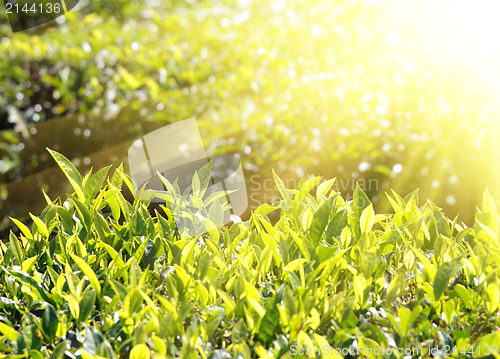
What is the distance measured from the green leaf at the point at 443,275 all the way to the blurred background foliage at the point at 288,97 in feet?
8.97

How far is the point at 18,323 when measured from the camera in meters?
1.70

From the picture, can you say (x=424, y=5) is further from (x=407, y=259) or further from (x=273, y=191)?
(x=407, y=259)

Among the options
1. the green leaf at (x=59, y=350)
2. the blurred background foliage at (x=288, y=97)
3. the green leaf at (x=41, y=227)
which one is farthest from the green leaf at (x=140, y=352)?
the blurred background foliage at (x=288, y=97)

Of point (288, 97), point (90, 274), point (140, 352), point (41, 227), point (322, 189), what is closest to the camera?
point (140, 352)

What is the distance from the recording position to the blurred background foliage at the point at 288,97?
4266 millimetres

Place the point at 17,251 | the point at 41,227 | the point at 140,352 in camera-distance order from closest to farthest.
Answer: the point at 140,352
the point at 17,251
the point at 41,227

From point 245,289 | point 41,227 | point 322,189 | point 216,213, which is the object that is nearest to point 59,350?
point 245,289

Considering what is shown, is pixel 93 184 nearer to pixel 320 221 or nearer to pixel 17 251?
pixel 17 251

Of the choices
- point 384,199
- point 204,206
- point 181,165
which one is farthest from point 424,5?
point 204,206

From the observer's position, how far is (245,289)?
1483 mm

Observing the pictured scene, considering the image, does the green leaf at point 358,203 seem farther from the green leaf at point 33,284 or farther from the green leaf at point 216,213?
the green leaf at point 33,284

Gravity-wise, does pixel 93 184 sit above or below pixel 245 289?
above

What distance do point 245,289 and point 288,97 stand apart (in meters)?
3.59

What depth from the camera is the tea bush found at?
1.42 metres
